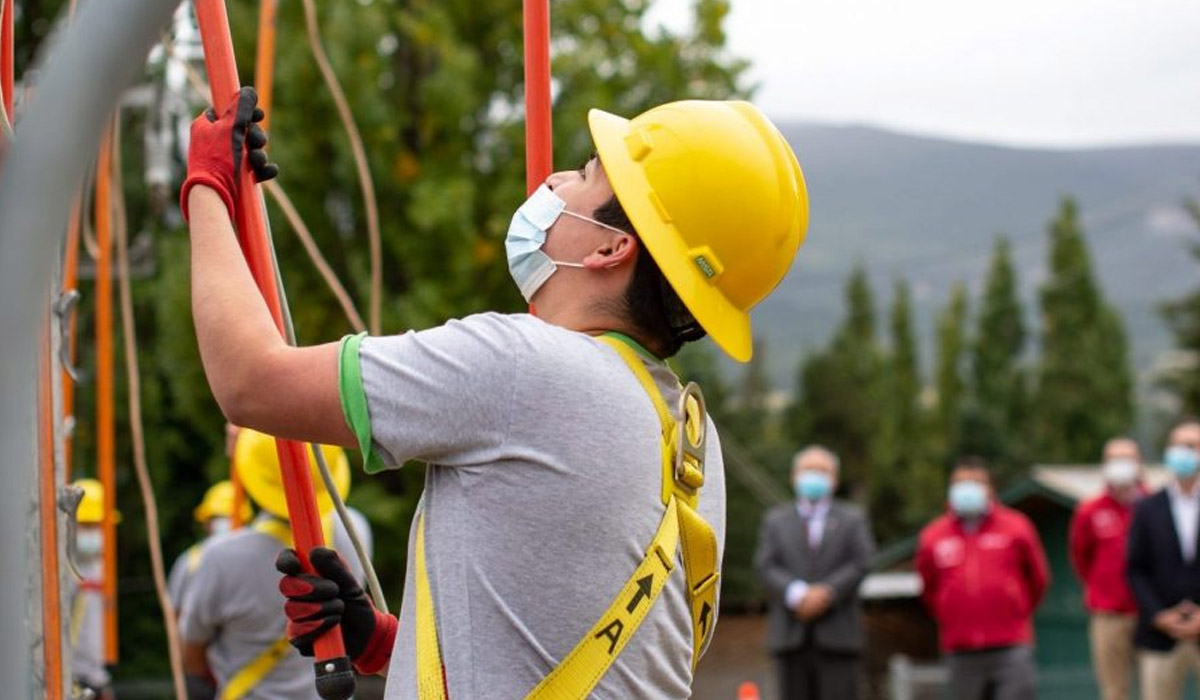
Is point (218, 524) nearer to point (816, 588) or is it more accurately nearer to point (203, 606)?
point (816, 588)

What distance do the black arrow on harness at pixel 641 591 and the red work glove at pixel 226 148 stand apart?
770 mm

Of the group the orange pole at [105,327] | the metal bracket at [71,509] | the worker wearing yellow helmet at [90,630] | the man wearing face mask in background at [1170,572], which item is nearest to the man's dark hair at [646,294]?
the metal bracket at [71,509]

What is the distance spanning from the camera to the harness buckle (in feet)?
8.99

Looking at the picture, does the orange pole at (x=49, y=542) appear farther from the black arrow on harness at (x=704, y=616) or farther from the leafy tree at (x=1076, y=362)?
the leafy tree at (x=1076, y=362)

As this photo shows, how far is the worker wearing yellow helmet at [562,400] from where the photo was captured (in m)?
2.53

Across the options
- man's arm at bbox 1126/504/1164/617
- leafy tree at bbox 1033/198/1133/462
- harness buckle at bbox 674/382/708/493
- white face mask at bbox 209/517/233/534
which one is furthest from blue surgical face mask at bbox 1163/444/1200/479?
leafy tree at bbox 1033/198/1133/462

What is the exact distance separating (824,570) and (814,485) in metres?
0.54

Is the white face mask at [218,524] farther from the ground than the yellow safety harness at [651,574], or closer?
closer

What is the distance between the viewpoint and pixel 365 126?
52.6ft

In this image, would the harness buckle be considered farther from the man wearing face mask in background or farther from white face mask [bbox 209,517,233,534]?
white face mask [bbox 209,517,233,534]

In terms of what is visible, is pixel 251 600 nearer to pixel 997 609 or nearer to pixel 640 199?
pixel 640 199

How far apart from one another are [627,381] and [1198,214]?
4950 cm

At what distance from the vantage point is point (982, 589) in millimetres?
11734

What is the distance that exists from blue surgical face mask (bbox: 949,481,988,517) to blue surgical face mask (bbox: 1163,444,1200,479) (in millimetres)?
1249
